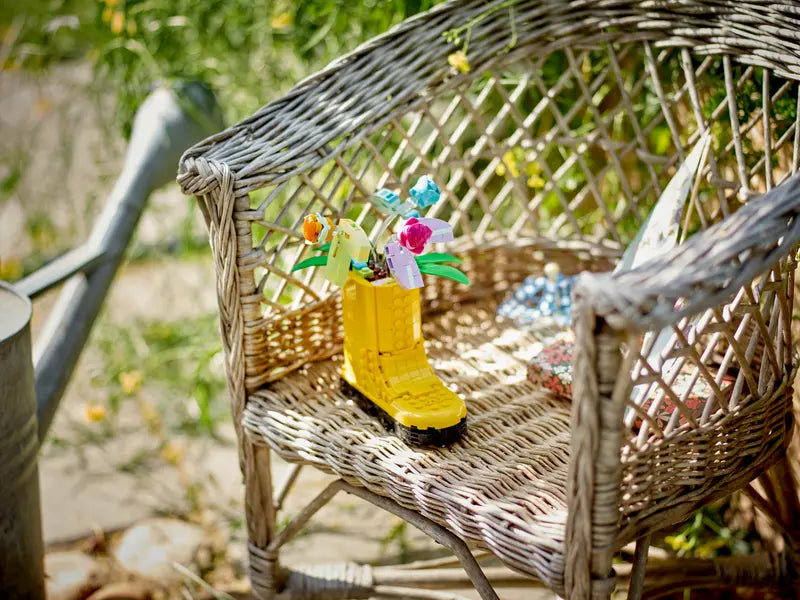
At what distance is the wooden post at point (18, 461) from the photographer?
1.19 metres

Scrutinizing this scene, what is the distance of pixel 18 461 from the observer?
1.24 meters

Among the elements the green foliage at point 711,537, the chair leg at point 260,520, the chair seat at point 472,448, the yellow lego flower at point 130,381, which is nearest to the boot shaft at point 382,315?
the chair seat at point 472,448

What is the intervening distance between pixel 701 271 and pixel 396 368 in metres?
0.51

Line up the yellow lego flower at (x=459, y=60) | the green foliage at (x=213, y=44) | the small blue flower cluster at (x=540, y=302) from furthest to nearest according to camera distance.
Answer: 1. the green foliage at (x=213, y=44)
2. the small blue flower cluster at (x=540, y=302)
3. the yellow lego flower at (x=459, y=60)

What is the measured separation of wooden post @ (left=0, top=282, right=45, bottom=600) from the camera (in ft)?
3.91

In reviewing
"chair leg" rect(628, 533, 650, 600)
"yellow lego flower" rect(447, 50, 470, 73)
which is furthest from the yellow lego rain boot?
"yellow lego flower" rect(447, 50, 470, 73)

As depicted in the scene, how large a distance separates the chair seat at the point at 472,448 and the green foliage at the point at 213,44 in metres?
0.78

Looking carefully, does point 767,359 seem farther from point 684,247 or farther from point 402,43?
point 402,43

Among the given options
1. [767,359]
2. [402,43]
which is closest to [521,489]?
[767,359]

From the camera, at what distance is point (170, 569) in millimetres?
1715

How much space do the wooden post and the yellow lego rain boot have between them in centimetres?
49

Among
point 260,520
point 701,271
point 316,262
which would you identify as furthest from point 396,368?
point 701,271

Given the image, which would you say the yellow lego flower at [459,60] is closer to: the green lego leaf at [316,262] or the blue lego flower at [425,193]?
the blue lego flower at [425,193]

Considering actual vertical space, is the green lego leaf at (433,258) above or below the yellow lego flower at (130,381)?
above
